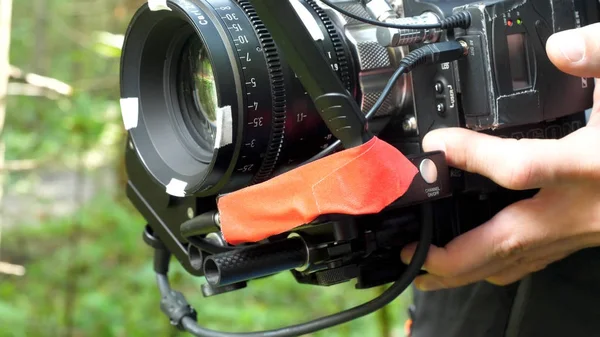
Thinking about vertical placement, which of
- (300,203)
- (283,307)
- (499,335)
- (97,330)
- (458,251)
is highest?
(300,203)

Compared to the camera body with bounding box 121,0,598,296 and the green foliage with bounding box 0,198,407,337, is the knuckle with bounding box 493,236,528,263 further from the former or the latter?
the green foliage with bounding box 0,198,407,337

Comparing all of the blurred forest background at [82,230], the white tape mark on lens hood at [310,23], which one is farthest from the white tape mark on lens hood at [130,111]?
the blurred forest background at [82,230]

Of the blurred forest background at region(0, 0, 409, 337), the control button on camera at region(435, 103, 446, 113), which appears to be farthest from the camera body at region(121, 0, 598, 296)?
the blurred forest background at region(0, 0, 409, 337)

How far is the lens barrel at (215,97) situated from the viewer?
0.65m

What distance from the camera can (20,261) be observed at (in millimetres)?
2889

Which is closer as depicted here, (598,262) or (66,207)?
(598,262)

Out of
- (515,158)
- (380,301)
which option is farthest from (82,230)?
(515,158)

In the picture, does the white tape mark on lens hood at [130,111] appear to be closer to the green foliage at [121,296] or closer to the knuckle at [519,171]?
the knuckle at [519,171]

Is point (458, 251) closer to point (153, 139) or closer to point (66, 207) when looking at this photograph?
point (153, 139)

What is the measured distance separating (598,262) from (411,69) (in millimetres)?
287

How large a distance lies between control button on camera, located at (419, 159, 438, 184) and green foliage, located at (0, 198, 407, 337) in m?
1.18

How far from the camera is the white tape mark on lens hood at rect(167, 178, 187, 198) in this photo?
0.72m

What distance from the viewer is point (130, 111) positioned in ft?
2.62

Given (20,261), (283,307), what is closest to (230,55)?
(283,307)
